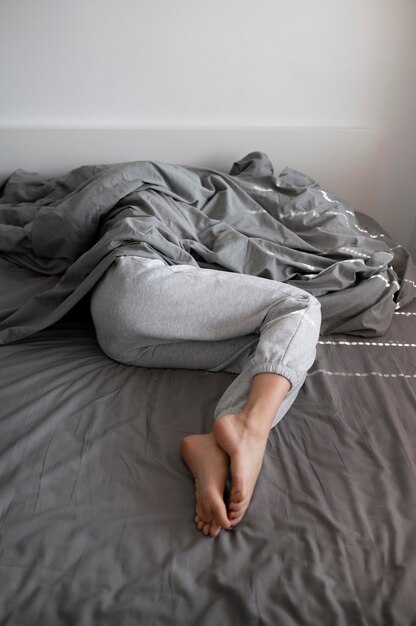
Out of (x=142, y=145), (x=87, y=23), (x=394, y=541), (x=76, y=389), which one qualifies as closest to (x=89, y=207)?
(x=76, y=389)

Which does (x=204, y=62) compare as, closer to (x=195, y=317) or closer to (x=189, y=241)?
(x=189, y=241)

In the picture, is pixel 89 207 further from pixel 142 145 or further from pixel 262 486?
pixel 262 486

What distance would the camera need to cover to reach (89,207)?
1.34m

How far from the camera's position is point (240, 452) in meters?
0.90

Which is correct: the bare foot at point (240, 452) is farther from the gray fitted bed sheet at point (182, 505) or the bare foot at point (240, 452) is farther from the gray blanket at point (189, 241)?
the gray blanket at point (189, 241)

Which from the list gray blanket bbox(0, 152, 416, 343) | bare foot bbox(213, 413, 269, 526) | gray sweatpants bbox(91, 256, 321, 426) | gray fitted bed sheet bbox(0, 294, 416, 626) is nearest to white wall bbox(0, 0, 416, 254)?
gray blanket bbox(0, 152, 416, 343)

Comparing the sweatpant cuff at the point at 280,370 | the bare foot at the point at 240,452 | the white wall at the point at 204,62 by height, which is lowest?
the bare foot at the point at 240,452

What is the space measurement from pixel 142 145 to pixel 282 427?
3.75 feet

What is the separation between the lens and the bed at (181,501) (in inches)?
29.9

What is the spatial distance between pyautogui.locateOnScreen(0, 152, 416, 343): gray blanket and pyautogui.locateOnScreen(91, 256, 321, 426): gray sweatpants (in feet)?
0.28

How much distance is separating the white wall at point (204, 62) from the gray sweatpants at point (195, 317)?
86 centimetres

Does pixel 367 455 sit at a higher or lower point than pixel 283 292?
lower

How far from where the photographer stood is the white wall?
1717 mm

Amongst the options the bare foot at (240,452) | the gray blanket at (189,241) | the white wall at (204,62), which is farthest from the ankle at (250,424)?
the white wall at (204,62)
